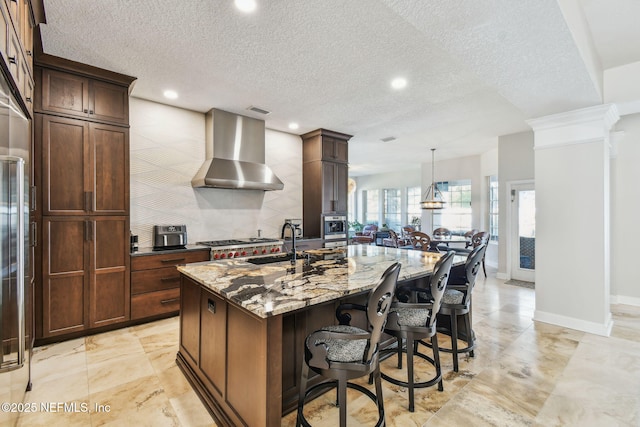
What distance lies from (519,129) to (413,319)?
4.99 meters

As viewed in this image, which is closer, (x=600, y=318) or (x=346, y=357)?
(x=346, y=357)

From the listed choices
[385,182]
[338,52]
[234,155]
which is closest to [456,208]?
[385,182]

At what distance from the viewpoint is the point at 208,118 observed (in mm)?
4355

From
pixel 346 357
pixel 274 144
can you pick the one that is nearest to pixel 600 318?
pixel 346 357

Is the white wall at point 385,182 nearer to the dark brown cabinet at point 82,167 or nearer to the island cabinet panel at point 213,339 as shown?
the dark brown cabinet at point 82,167

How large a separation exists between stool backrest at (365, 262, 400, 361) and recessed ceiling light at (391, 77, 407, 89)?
2478 millimetres

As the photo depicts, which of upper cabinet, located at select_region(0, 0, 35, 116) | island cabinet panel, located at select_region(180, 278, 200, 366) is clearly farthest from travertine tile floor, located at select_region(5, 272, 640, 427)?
upper cabinet, located at select_region(0, 0, 35, 116)

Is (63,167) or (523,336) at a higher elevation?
(63,167)

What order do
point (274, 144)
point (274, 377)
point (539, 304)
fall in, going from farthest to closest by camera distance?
point (274, 144), point (539, 304), point (274, 377)

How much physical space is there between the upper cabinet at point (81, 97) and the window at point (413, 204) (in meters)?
8.58

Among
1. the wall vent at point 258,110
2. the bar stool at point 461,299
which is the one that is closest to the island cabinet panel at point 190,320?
the bar stool at point 461,299

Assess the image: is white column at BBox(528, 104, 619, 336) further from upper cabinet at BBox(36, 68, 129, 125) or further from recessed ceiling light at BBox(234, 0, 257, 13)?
upper cabinet at BBox(36, 68, 129, 125)

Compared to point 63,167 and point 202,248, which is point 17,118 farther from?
point 202,248

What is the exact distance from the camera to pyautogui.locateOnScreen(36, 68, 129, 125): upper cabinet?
2.88 meters
